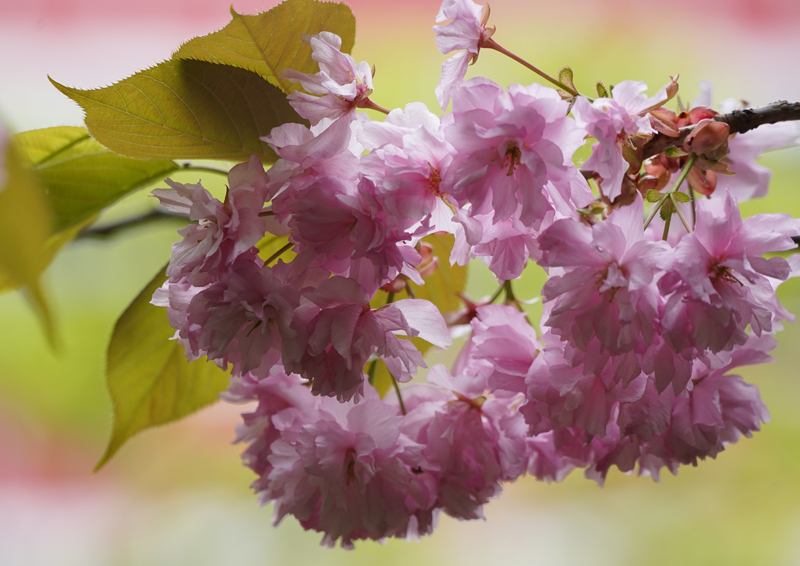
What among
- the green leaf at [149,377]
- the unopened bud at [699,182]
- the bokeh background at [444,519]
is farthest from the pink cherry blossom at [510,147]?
the bokeh background at [444,519]

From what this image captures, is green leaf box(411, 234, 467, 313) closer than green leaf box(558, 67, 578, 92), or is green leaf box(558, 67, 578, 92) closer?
green leaf box(558, 67, 578, 92)

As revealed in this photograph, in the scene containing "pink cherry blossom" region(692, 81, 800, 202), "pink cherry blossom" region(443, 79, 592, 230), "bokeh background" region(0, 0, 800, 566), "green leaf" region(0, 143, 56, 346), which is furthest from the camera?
"bokeh background" region(0, 0, 800, 566)

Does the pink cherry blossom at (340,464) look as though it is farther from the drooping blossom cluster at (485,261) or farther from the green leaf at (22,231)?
the green leaf at (22,231)

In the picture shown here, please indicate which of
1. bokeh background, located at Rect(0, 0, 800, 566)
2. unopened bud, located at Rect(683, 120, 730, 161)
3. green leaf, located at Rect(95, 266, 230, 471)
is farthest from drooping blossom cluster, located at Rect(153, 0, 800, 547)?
bokeh background, located at Rect(0, 0, 800, 566)

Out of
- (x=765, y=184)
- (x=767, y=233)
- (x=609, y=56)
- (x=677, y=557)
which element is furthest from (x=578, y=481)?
(x=767, y=233)

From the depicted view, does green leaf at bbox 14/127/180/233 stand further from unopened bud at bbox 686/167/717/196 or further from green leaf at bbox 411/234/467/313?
unopened bud at bbox 686/167/717/196
